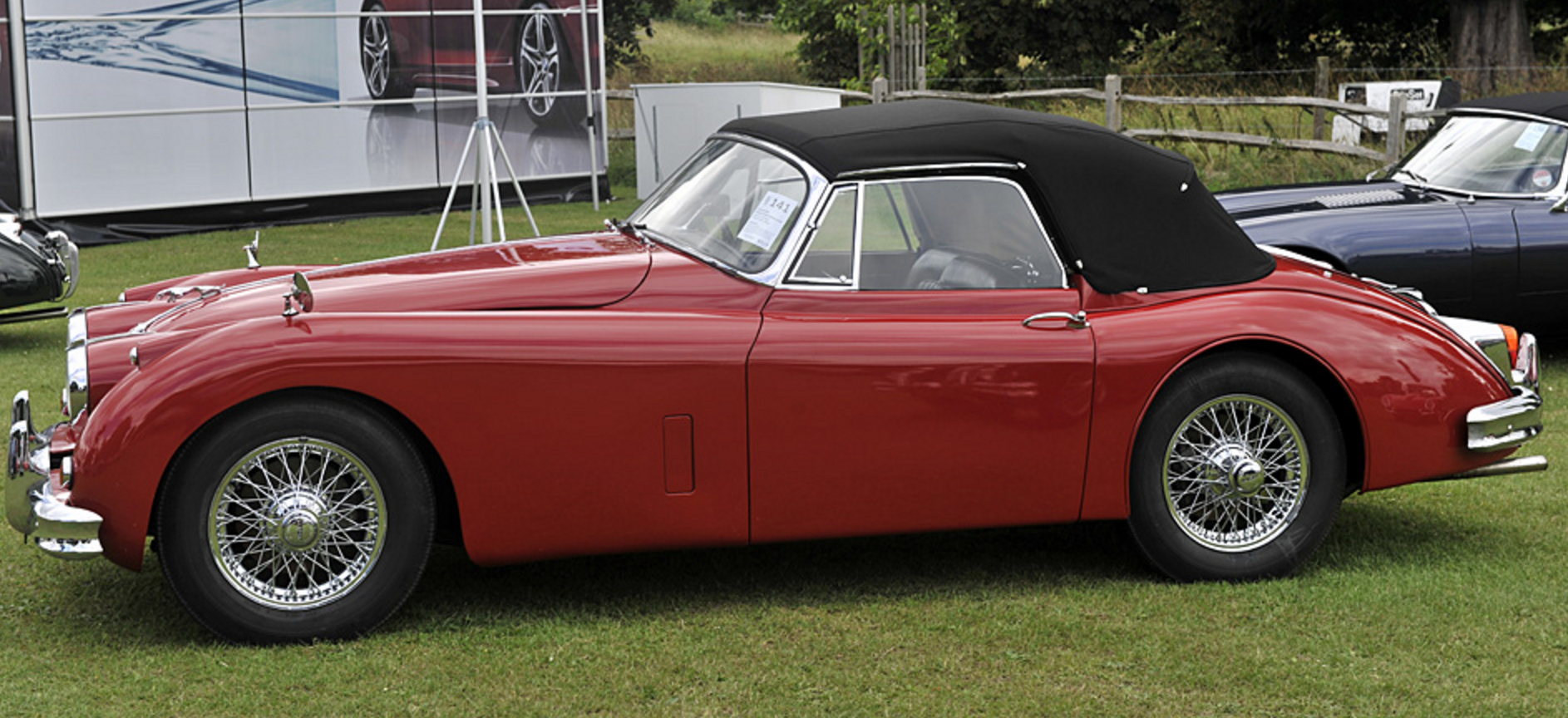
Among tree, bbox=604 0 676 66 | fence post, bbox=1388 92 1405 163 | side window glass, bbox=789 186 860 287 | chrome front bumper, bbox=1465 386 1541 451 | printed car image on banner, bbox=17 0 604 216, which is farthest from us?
tree, bbox=604 0 676 66

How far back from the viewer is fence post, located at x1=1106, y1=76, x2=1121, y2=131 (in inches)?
774

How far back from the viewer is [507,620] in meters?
4.68

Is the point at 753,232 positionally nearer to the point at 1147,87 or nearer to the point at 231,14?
the point at 231,14

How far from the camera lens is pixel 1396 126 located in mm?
15227

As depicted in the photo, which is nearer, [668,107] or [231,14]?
[231,14]

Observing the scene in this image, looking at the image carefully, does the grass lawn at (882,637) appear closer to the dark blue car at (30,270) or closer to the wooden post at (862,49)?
the dark blue car at (30,270)

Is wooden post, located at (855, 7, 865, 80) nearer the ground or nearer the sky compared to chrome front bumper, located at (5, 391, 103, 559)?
nearer the sky

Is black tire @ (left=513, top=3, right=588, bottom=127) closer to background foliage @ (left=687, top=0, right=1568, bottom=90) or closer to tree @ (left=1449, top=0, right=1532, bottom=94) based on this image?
background foliage @ (left=687, top=0, right=1568, bottom=90)

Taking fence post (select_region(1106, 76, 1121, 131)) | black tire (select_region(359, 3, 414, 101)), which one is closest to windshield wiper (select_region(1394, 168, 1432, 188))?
fence post (select_region(1106, 76, 1121, 131))

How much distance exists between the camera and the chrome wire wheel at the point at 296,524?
4297 millimetres

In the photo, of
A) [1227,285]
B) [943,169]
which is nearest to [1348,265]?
[1227,285]

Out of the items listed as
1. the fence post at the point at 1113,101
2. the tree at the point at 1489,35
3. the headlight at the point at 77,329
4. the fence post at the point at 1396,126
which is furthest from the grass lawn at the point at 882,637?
the tree at the point at 1489,35

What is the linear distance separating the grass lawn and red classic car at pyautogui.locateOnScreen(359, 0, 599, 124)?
49.7 feet

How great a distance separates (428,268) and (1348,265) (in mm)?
5039
